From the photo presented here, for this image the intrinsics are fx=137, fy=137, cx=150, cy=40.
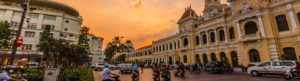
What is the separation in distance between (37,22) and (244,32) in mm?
46230

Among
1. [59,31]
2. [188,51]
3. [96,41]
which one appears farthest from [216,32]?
[96,41]

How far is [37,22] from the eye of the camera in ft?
115

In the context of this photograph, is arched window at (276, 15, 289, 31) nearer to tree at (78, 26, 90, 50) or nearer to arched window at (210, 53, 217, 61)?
arched window at (210, 53, 217, 61)

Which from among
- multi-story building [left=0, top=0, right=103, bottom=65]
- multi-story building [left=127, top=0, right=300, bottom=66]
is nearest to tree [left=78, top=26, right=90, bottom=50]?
multi-story building [left=0, top=0, right=103, bottom=65]

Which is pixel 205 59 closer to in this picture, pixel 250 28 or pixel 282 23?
pixel 250 28

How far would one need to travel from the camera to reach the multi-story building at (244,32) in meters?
18.7

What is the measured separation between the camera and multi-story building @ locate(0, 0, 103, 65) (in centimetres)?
3234

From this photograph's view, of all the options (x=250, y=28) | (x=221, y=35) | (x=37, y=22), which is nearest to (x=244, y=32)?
(x=250, y=28)

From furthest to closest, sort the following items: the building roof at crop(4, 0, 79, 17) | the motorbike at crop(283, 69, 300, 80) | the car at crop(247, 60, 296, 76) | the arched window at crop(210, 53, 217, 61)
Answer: the building roof at crop(4, 0, 79, 17), the arched window at crop(210, 53, 217, 61), the car at crop(247, 60, 296, 76), the motorbike at crop(283, 69, 300, 80)

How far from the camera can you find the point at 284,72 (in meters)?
11.9

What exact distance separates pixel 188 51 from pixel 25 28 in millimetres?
39775

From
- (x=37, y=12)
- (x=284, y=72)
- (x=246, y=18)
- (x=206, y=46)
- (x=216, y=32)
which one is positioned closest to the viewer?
(x=284, y=72)

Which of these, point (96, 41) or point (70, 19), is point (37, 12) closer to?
point (70, 19)

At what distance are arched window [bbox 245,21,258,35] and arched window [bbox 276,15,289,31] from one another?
3.13 m
